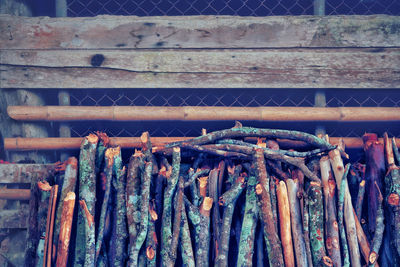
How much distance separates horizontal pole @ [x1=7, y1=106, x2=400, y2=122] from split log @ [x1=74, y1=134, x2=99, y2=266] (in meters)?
0.50

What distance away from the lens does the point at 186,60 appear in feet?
12.3

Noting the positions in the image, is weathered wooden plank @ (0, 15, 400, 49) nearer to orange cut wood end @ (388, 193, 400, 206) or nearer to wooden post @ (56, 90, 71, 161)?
wooden post @ (56, 90, 71, 161)

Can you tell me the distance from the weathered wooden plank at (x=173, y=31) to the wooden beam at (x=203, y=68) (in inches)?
3.4

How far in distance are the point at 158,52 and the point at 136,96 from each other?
2.54ft

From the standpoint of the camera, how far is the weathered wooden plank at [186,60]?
3.71 metres

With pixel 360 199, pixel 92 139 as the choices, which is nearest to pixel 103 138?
pixel 92 139

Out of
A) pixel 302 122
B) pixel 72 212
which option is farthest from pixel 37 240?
pixel 302 122

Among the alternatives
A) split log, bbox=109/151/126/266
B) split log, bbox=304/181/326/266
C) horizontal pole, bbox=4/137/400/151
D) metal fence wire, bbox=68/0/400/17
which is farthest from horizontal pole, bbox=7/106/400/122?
metal fence wire, bbox=68/0/400/17

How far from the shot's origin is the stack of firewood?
290 centimetres

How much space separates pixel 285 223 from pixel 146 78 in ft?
6.80

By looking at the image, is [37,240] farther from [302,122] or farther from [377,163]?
[377,163]

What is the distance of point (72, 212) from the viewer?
3.03 m

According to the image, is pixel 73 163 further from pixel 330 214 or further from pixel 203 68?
pixel 330 214

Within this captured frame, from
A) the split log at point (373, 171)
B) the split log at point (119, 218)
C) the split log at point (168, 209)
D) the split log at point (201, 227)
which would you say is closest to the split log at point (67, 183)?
the split log at point (119, 218)
